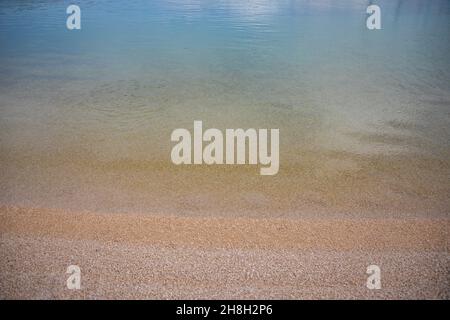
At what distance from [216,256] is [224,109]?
3202 mm

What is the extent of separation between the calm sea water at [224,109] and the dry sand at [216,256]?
278 mm

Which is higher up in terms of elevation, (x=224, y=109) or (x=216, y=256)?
(x=224, y=109)

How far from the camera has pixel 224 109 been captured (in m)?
5.70

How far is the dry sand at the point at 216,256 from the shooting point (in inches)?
101

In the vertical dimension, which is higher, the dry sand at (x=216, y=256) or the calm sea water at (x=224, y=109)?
the calm sea water at (x=224, y=109)

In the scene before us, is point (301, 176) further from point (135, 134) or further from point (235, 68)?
point (235, 68)

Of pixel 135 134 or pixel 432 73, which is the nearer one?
pixel 135 134

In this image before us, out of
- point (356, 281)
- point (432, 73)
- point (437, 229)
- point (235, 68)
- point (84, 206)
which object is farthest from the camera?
point (235, 68)

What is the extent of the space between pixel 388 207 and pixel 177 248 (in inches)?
81.0

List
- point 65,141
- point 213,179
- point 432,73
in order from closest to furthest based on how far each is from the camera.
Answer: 1. point 213,179
2. point 65,141
3. point 432,73

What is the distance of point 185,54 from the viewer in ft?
26.1

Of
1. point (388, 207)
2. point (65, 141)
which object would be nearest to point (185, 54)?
point (65, 141)

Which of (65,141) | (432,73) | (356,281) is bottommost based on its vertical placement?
(356,281)

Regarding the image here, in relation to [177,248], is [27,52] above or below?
above
